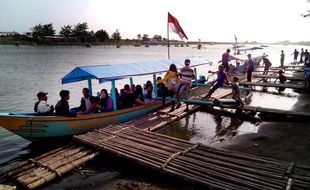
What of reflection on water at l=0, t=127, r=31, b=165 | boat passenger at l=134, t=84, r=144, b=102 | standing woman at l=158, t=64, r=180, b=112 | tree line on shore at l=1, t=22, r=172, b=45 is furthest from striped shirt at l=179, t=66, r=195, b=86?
tree line on shore at l=1, t=22, r=172, b=45

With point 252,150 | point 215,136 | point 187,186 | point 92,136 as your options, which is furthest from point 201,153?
point 92,136

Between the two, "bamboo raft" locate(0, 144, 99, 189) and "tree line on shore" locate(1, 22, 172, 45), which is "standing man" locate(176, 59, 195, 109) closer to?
"bamboo raft" locate(0, 144, 99, 189)

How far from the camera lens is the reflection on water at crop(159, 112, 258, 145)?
11059 millimetres

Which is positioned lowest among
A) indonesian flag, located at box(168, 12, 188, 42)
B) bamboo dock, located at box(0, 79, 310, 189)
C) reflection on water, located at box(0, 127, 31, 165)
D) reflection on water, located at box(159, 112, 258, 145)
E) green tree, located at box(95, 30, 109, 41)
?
reflection on water, located at box(0, 127, 31, 165)

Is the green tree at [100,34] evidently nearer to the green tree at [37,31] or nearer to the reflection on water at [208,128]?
the green tree at [37,31]

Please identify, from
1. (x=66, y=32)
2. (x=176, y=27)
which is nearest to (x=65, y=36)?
(x=66, y=32)

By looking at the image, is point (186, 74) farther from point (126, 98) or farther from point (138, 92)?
point (126, 98)

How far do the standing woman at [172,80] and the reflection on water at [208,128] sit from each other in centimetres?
144

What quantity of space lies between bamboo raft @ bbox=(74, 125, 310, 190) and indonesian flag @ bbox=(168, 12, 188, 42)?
9.11 meters

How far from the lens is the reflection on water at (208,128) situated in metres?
11.1

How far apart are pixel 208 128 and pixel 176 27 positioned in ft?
25.4

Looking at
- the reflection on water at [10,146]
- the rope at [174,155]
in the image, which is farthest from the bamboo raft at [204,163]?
the reflection on water at [10,146]

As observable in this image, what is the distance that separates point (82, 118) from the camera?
1104cm

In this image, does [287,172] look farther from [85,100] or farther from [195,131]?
[85,100]
